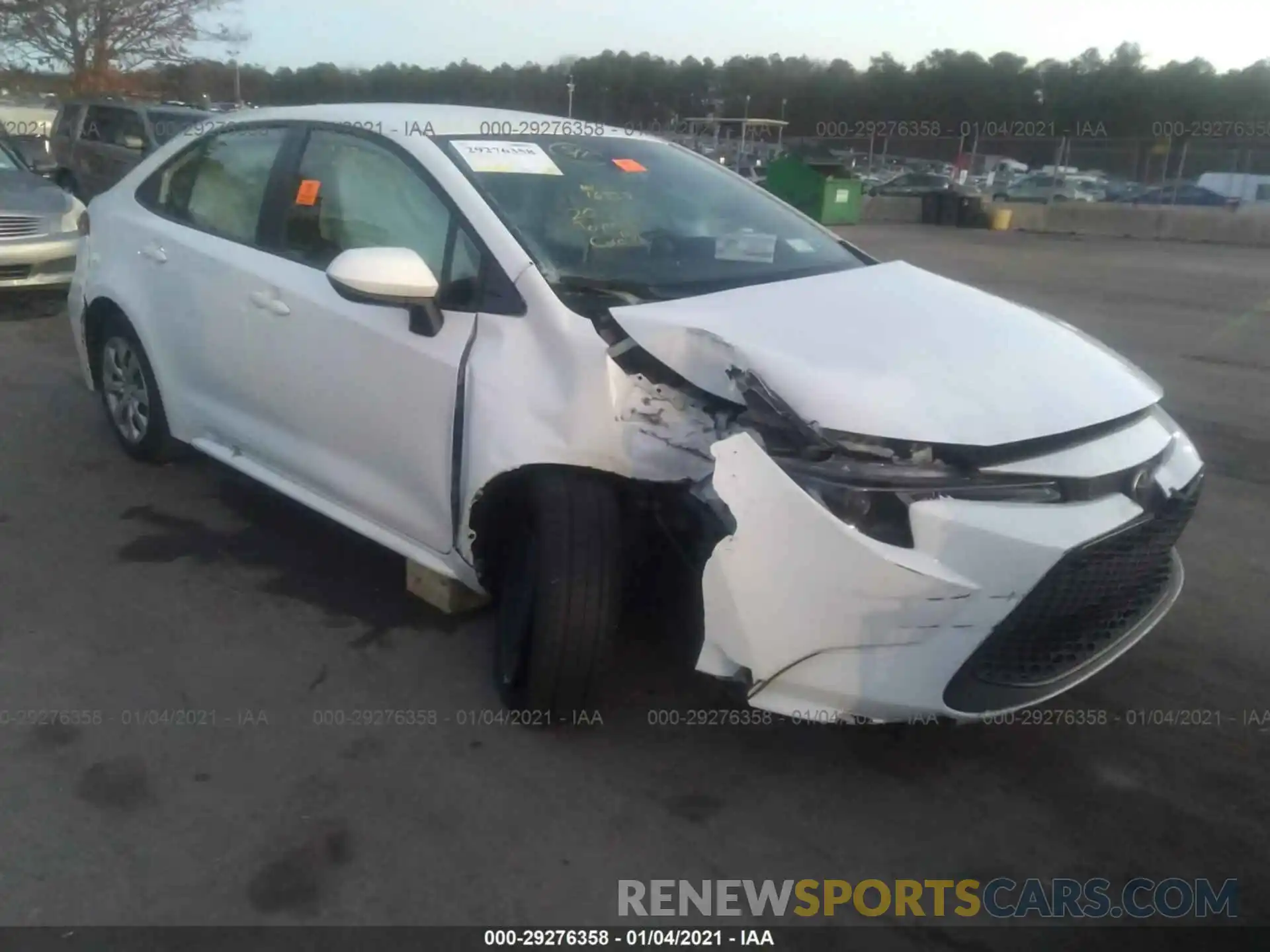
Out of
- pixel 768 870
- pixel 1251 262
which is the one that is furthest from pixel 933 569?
pixel 1251 262

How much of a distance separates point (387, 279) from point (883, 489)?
4.96 feet

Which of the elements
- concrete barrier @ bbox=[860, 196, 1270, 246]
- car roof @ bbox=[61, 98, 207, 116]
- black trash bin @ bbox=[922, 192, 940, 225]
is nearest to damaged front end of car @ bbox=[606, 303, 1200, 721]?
car roof @ bbox=[61, 98, 207, 116]

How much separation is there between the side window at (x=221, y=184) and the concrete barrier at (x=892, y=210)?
25.5m

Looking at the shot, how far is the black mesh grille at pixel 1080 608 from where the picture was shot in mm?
2654

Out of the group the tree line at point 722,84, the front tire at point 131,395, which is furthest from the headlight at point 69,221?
the tree line at point 722,84

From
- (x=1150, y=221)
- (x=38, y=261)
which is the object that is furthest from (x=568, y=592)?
(x=1150, y=221)

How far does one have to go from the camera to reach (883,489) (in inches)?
102

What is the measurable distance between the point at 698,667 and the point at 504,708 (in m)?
0.77

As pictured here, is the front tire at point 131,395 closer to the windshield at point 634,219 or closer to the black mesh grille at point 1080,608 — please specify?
the windshield at point 634,219

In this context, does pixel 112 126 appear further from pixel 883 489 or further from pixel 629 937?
pixel 629 937

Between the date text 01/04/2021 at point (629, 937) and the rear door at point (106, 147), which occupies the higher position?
the rear door at point (106, 147)

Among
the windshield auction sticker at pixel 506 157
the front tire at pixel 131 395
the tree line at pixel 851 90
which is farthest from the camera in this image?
the tree line at pixel 851 90

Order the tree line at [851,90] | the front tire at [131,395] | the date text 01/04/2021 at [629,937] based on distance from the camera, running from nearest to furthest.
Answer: the date text 01/04/2021 at [629,937], the front tire at [131,395], the tree line at [851,90]

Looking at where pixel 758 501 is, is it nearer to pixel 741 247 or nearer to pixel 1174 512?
pixel 1174 512
